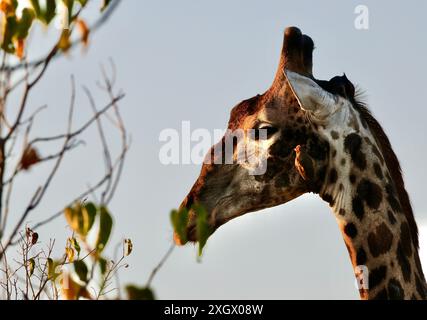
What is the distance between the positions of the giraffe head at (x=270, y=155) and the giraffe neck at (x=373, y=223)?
0.17 m

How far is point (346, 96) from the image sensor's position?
6.55 meters

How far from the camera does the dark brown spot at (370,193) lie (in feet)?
19.5

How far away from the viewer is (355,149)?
6152mm

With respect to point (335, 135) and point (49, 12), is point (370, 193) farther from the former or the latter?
point (49, 12)

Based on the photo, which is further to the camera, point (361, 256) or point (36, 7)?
point (361, 256)

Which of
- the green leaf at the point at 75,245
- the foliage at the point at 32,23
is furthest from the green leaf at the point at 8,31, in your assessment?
the green leaf at the point at 75,245

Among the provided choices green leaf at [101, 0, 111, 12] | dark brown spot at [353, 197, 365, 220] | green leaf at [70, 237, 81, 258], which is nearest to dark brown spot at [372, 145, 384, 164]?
dark brown spot at [353, 197, 365, 220]

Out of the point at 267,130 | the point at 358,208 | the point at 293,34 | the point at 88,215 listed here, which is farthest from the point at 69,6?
the point at 293,34

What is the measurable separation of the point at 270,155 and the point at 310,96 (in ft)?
1.81

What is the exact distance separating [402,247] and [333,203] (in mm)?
586

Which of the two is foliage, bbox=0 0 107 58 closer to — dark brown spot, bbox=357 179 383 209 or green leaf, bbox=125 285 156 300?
green leaf, bbox=125 285 156 300

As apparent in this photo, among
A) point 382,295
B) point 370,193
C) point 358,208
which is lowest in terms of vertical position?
point 382,295
